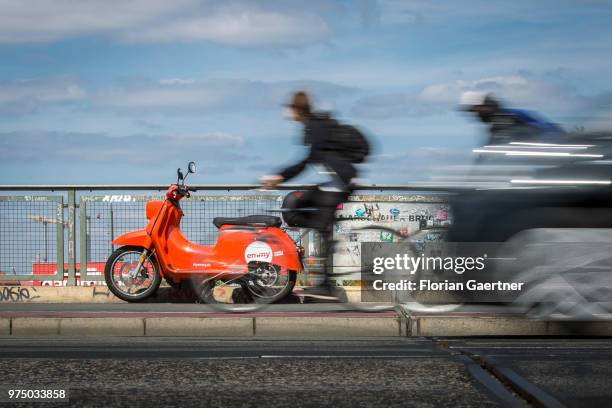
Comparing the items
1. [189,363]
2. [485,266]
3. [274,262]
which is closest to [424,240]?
[485,266]

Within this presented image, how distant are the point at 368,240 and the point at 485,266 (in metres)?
1.63

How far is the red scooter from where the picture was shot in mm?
10359

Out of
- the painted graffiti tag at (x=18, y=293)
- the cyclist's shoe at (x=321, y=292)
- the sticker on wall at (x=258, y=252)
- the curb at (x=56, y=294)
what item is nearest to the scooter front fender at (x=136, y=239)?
the curb at (x=56, y=294)

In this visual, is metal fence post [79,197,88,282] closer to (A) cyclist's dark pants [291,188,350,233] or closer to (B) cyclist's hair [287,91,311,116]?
(A) cyclist's dark pants [291,188,350,233]

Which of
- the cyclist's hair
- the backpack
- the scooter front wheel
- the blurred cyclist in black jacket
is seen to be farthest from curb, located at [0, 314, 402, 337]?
the scooter front wheel

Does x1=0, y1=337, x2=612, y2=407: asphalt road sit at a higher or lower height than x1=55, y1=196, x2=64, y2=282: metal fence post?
lower

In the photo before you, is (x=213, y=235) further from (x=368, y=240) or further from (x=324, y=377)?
(x=324, y=377)

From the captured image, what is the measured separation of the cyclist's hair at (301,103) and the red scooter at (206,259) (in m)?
1.76

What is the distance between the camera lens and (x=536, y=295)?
7988 mm

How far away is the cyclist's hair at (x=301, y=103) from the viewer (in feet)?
28.8

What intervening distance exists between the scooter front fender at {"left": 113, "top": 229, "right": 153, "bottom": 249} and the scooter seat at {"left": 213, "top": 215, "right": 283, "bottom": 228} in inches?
32.4

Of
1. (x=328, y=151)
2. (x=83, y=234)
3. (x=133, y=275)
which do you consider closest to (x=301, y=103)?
(x=328, y=151)

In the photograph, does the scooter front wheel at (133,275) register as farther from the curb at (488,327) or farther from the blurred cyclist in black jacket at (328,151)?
the curb at (488,327)

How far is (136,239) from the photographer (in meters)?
11.0
